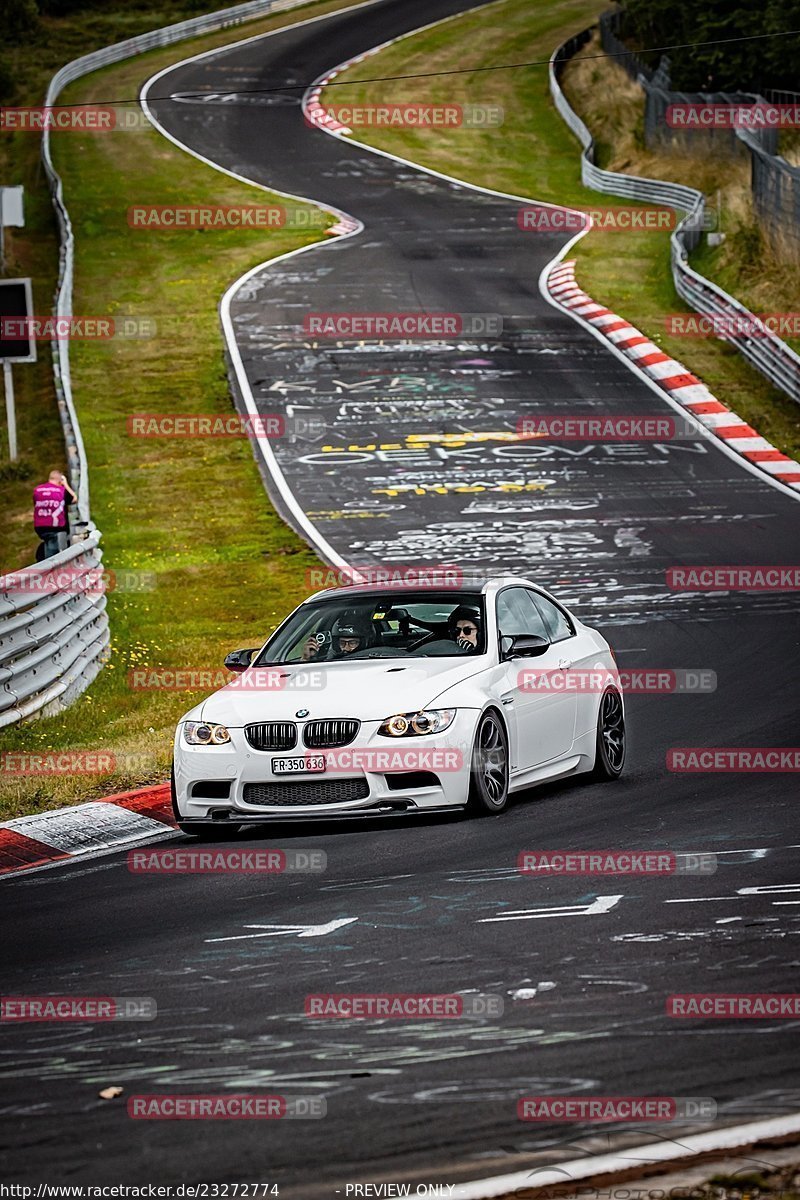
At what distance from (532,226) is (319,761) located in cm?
3845

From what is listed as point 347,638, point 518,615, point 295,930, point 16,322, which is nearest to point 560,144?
point 16,322

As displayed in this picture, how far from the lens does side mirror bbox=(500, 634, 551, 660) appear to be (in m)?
11.4

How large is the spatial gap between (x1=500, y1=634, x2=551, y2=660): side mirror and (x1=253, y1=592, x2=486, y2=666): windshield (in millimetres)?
142

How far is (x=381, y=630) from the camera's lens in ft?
38.3

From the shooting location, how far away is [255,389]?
33594mm

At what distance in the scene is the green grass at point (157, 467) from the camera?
50.0ft

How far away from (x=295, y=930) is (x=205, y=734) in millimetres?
2753

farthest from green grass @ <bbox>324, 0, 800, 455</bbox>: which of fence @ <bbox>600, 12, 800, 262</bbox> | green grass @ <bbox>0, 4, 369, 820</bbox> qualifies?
green grass @ <bbox>0, 4, 369, 820</bbox>

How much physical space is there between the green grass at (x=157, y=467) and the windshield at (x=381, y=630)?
57.8 inches

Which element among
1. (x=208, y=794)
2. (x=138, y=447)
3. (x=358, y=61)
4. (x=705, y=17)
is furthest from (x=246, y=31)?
(x=208, y=794)

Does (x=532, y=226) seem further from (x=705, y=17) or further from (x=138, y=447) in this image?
(x=138, y=447)

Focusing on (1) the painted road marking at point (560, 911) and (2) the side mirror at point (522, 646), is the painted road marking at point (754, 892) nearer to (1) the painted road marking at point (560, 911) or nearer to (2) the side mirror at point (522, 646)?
(1) the painted road marking at point (560, 911)

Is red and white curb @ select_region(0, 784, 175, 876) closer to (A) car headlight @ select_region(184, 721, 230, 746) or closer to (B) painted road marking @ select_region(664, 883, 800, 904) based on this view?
(A) car headlight @ select_region(184, 721, 230, 746)

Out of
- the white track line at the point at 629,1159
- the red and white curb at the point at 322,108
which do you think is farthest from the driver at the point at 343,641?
the red and white curb at the point at 322,108
